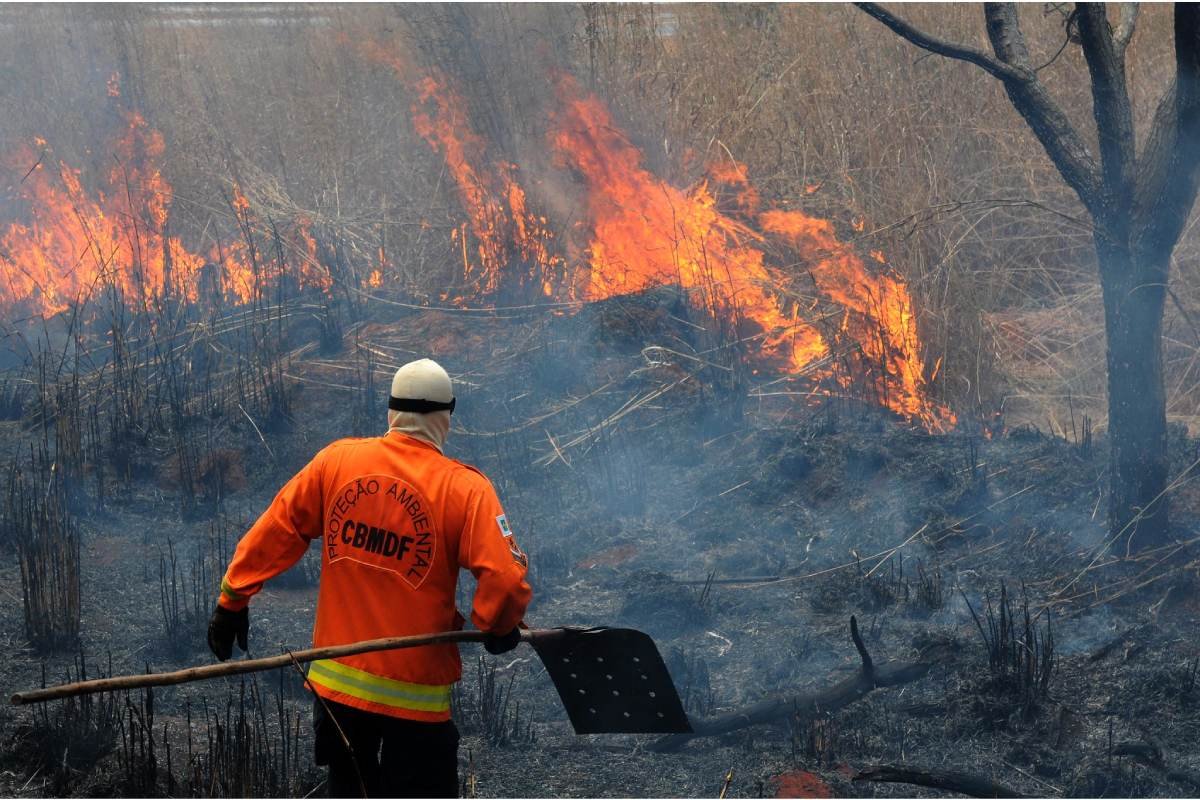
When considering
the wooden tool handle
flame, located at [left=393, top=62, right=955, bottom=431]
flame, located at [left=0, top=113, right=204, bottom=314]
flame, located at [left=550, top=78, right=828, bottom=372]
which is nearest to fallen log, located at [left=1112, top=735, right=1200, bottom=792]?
the wooden tool handle

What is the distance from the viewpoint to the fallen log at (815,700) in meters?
5.54

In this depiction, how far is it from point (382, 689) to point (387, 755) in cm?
22

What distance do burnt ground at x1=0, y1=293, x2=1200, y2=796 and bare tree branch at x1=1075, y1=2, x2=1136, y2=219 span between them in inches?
81.9

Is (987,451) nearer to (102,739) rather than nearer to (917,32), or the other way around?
(917,32)

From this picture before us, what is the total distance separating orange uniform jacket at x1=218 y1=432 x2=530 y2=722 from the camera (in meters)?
3.62

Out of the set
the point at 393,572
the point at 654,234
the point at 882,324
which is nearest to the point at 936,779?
the point at 393,572

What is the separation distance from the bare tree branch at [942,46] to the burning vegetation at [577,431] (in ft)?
3.47

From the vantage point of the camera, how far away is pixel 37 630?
6.32 m

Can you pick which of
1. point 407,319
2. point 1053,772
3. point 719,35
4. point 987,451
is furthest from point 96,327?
point 1053,772

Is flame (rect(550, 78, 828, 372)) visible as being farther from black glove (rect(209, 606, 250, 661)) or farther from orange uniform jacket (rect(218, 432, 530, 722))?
black glove (rect(209, 606, 250, 661))

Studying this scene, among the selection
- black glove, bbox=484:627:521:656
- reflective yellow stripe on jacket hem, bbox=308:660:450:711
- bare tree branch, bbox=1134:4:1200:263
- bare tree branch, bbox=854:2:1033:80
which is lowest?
reflective yellow stripe on jacket hem, bbox=308:660:450:711

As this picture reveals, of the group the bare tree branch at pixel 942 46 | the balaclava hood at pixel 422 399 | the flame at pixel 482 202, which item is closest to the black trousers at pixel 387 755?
the balaclava hood at pixel 422 399

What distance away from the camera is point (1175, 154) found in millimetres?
6430

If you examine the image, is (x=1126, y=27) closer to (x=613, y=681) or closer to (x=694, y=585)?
(x=694, y=585)
